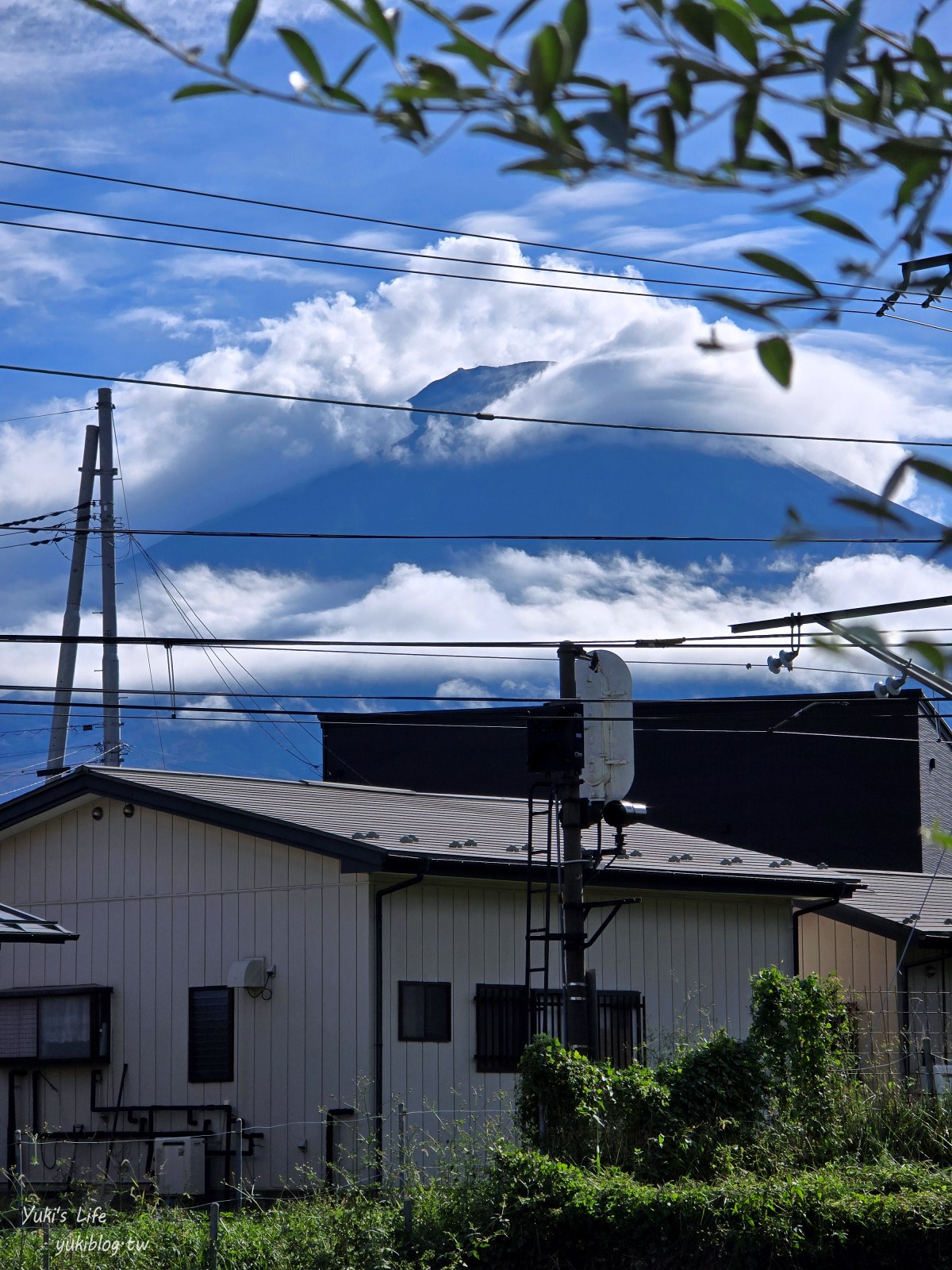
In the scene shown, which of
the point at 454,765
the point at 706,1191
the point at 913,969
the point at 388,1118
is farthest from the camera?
the point at 454,765

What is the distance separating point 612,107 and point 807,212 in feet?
1.29

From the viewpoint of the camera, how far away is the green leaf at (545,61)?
95.2 inches

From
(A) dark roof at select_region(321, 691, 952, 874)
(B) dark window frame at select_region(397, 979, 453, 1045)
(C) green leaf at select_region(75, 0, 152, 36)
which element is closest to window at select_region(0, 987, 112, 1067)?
(B) dark window frame at select_region(397, 979, 453, 1045)

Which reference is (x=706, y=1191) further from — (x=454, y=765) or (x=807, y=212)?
(x=454, y=765)

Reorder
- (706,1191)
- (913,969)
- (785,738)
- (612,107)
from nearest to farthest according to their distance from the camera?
(612,107), (706,1191), (913,969), (785,738)

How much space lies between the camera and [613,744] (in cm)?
1648

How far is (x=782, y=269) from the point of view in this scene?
2.62 m

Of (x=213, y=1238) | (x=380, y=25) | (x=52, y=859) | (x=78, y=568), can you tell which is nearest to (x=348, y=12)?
(x=380, y=25)

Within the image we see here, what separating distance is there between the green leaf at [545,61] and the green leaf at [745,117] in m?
0.35

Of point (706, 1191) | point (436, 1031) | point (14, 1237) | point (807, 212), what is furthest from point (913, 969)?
point (807, 212)

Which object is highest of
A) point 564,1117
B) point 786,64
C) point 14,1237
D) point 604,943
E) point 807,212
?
point 786,64

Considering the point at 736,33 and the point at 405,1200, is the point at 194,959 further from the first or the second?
the point at 736,33

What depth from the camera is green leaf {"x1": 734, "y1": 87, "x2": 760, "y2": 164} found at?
2652mm

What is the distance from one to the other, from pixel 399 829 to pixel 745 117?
16812 mm
